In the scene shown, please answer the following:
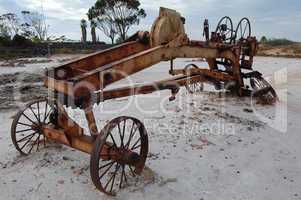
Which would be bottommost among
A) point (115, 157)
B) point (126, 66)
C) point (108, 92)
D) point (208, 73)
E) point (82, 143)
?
point (115, 157)

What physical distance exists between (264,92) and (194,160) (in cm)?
354

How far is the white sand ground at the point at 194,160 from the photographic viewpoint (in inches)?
129

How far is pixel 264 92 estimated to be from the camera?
675 centimetres

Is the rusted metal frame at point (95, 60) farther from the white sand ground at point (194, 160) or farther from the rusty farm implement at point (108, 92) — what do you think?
the white sand ground at point (194, 160)

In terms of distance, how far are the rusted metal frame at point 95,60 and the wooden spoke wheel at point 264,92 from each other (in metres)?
3.76

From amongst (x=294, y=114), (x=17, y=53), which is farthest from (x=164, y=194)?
(x=17, y=53)

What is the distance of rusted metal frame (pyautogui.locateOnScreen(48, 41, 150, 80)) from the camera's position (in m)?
3.46

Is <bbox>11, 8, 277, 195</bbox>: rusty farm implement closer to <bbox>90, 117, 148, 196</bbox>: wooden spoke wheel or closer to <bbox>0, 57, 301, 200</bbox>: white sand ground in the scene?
<bbox>90, 117, 148, 196</bbox>: wooden spoke wheel

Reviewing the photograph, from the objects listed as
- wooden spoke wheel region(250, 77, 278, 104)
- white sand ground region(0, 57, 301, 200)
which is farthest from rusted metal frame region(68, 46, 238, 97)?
wooden spoke wheel region(250, 77, 278, 104)

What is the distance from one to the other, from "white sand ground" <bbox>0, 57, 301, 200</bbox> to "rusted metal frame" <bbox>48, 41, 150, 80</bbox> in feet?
4.05

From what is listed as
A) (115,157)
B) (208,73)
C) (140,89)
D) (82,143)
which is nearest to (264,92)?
(208,73)

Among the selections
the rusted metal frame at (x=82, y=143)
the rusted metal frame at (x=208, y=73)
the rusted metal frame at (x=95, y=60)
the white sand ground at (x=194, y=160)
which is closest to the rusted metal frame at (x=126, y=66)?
the rusted metal frame at (x=95, y=60)

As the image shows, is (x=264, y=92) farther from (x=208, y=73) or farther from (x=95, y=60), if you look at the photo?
(x=95, y=60)

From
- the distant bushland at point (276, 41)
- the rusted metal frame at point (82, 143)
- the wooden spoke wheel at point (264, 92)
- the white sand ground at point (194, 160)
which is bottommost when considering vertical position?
the white sand ground at point (194, 160)
